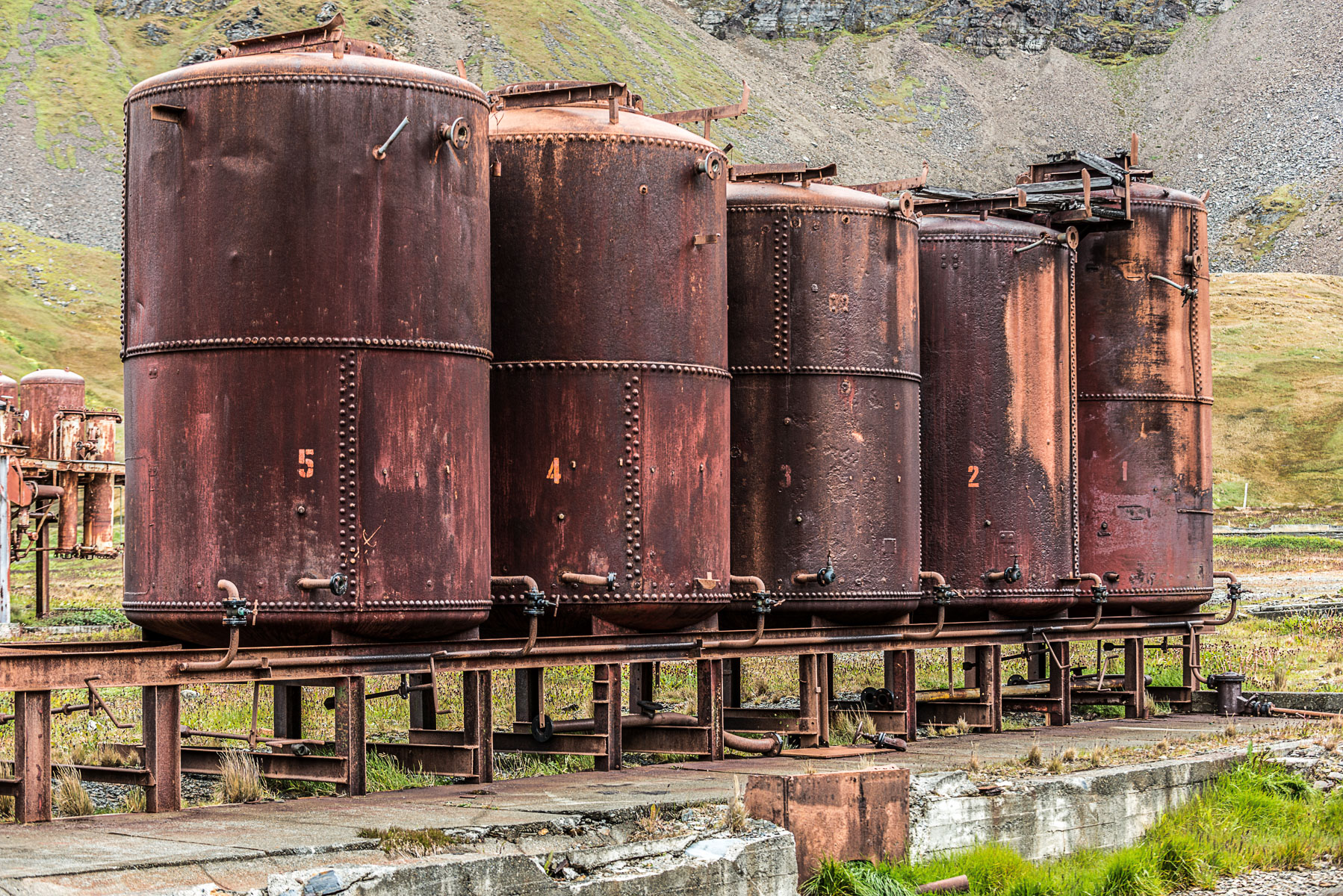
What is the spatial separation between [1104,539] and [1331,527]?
5484cm

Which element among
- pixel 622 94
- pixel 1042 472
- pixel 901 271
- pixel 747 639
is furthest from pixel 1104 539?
pixel 622 94

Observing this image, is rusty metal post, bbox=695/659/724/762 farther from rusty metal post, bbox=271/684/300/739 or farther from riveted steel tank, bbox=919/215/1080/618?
riveted steel tank, bbox=919/215/1080/618

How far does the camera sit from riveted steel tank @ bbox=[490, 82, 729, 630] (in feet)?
43.4

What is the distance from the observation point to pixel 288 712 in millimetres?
14133

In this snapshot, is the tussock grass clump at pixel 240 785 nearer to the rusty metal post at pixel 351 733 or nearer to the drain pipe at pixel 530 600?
the rusty metal post at pixel 351 733

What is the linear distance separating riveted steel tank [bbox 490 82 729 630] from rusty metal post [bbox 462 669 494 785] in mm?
801

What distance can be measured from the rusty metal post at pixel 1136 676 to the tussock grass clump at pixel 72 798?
40.6 feet

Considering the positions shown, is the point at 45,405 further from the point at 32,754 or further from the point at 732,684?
the point at 32,754

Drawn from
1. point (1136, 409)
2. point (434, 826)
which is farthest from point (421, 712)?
point (1136, 409)

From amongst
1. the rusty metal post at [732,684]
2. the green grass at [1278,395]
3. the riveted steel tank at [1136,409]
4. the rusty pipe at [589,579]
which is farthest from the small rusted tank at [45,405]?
the green grass at [1278,395]

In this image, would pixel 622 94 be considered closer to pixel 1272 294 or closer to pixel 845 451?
pixel 845 451

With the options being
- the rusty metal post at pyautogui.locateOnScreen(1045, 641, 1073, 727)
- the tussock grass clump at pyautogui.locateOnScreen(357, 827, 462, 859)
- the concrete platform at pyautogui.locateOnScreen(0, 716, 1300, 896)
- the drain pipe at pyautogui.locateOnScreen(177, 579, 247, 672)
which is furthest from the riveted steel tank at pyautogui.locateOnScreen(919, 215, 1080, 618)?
the tussock grass clump at pyautogui.locateOnScreen(357, 827, 462, 859)

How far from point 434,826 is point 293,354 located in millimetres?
3393

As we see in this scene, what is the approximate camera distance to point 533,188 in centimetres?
1344
